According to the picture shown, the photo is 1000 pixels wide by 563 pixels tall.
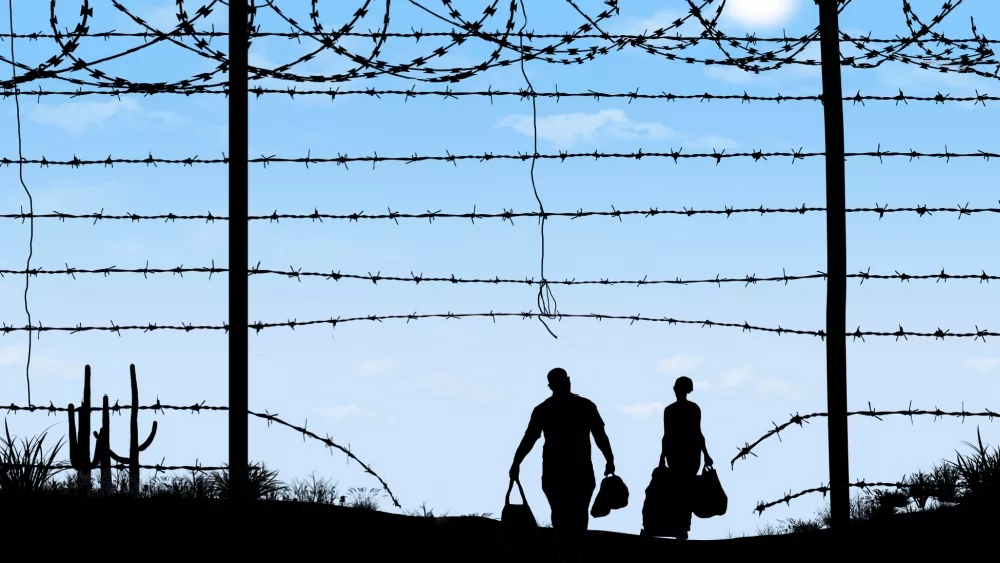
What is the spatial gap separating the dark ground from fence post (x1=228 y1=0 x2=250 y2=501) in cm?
25

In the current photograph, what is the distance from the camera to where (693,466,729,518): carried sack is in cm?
738

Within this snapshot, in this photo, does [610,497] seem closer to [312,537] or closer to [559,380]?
[559,380]

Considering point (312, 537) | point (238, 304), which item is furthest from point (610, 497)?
point (238, 304)

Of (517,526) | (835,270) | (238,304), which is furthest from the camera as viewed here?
(835,270)

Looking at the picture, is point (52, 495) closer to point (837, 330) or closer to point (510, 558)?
point (510, 558)

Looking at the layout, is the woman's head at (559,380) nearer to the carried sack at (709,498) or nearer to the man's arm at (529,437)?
the man's arm at (529,437)

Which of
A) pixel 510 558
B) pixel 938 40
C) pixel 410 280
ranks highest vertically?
pixel 938 40

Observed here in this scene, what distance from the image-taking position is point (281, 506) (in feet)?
24.1

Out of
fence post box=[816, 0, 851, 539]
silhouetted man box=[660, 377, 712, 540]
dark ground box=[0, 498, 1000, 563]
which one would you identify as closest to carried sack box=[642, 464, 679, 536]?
silhouetted man box=[660, 377, 712, 540]

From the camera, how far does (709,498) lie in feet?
24.4

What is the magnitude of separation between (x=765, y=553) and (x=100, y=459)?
4.84m

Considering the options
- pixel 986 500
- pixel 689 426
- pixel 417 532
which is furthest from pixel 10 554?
pixel 986 500

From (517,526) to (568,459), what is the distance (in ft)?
1.56

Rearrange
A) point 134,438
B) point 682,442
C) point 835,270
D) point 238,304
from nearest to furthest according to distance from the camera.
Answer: point 238,304 → point 835,270 → point 682,442 → point 134,438
